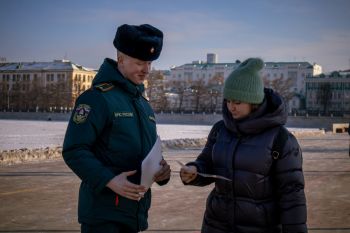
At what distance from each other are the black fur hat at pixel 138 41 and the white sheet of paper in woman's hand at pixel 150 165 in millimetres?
531

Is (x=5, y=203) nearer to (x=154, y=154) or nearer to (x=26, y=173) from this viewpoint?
(x=26, y=173)

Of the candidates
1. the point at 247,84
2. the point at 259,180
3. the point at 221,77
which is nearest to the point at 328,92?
the point at 221,77

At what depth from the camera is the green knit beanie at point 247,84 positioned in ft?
10.1

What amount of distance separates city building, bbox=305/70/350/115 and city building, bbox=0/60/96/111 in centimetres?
4836

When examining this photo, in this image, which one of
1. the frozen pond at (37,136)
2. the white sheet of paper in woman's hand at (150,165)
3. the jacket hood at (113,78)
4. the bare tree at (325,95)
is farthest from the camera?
the bare tree at (325,95)

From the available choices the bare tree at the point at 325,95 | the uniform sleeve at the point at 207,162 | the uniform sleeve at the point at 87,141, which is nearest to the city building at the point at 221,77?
the bare tree at the point at 325,95

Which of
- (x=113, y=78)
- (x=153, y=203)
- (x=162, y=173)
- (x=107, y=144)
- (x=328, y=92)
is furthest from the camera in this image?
(x=328, y=92)

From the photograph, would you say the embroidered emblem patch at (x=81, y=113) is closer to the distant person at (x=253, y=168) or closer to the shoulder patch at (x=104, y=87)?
the shoulder patch at (x=104, y=87)

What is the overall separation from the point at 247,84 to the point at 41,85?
11317cm

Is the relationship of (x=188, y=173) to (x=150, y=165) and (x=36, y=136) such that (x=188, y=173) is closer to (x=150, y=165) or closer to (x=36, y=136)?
(x=150, y=165)

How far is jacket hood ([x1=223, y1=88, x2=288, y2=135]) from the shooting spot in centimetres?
299

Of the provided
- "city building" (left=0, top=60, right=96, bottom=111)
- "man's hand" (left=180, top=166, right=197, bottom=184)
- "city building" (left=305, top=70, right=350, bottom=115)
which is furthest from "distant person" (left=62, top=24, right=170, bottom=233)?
"city building" (left=305, top=70, right=350, bottom=115)

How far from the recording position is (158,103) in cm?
10238

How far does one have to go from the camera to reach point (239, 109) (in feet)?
10.1
